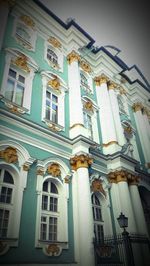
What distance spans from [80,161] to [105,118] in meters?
5.64

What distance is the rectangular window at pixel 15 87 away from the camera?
10.0 meters

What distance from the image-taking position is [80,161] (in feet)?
34.1

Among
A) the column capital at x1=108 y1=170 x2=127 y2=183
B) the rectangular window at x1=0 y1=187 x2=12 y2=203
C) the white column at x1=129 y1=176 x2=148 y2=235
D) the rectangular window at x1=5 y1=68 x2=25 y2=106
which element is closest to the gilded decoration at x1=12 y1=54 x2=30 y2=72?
the rectangular window at x1=5 y1=68 x2=25 y2=106

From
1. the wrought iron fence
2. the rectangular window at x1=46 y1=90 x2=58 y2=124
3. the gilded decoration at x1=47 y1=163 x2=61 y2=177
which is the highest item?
the rectangular window at x1=46 y1=90 x2=58 y2=124

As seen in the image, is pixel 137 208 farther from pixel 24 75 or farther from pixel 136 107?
pixel 136 107

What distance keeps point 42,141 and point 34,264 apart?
4.86 meters

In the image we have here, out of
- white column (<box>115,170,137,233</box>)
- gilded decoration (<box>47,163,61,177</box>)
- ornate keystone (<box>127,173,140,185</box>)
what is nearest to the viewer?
gilded decoration (<box>47,163,61,177</box>)

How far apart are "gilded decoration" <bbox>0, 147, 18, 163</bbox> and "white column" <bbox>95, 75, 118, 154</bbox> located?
656 centimetres

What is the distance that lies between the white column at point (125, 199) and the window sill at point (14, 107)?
6.29 metres

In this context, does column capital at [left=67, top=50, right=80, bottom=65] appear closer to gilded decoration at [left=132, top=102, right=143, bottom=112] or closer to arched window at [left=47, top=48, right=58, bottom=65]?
arched window at [left=47, top=48, right=58, bottom=65]

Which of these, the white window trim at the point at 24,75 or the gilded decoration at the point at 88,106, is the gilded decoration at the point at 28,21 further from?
the gilded decoration at the point at 88,106

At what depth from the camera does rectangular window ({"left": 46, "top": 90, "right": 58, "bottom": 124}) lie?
11557mm

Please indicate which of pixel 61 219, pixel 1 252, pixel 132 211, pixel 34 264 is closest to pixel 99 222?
pixel 132 211

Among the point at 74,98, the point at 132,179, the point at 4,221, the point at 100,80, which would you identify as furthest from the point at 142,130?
the point at 4,221
